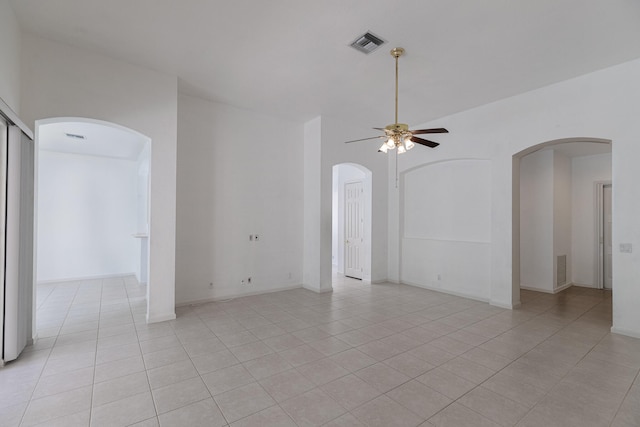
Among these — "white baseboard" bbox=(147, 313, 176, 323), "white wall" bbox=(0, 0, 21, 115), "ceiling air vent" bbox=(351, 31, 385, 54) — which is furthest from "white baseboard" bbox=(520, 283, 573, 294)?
"white wall" bbox=(0, 0, 21, 115)

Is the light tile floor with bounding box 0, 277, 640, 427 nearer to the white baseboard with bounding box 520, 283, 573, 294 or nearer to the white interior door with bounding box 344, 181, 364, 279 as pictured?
the white baseboard with bounding box 520, 283, 573, 294

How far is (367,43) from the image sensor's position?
3424 mm

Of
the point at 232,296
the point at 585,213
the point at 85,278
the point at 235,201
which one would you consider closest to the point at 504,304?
the point at 585,213

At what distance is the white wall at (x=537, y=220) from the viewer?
624cm

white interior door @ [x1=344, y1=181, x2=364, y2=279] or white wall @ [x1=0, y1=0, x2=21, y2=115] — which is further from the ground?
white wall @ [x1=0, y1=0, x2=21, y2=115]

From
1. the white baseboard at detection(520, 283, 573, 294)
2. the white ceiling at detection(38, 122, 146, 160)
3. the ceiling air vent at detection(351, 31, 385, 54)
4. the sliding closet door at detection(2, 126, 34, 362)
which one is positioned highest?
the ceiling air vent at detection(351, 31, 385, 54)

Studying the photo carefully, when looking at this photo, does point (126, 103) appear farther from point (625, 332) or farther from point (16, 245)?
point (625, 332)

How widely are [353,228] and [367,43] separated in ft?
16.0

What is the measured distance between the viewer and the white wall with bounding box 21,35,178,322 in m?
3.44

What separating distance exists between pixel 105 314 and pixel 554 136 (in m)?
7.36

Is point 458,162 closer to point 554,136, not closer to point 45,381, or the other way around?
point 554,136

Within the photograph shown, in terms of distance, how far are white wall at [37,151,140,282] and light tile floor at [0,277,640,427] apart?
2.62 m

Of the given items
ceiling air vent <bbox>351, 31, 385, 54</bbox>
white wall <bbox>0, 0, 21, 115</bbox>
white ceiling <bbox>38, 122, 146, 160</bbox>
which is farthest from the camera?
white ceiling <bbox>38, 122, 146, 160</bbox>

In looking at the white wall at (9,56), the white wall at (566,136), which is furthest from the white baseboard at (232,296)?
the white wall at (566,136)
